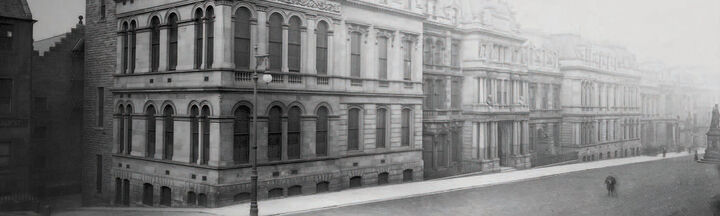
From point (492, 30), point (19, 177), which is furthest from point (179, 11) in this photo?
point (492, 30)

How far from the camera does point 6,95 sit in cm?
2836

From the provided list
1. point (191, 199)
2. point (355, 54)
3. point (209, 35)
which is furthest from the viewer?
point (355, 54)

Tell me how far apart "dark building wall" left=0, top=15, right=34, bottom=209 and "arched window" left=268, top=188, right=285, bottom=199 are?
512 inches

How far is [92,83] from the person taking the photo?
111 feet

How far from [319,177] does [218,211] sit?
23.4 feet

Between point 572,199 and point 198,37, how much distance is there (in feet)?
70.1

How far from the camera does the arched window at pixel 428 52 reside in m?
40.8

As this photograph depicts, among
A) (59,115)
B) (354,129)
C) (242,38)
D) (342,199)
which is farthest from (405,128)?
(59,115)

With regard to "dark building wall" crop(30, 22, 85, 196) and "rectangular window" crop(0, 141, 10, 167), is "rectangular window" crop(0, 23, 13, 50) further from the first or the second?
"rectangular window" crop(0, 141, 10, 167)

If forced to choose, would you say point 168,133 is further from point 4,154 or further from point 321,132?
point 4,154

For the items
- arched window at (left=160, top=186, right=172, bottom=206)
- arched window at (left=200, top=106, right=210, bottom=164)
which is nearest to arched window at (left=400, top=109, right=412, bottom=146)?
arched window at (left=200, top=106, right=210, bottom=164)

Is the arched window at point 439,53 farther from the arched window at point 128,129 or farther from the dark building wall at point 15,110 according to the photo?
the dark building wall at point 15,110

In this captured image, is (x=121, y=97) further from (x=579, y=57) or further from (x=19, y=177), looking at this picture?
(x=579, y=57)

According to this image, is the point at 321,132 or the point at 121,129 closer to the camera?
the point at 321,132
